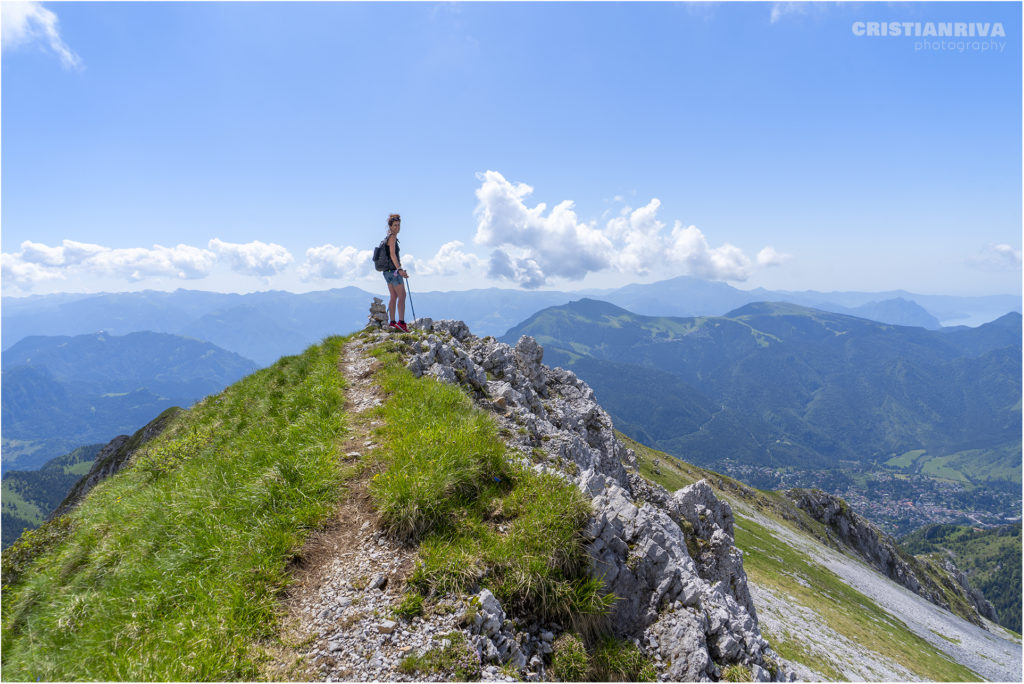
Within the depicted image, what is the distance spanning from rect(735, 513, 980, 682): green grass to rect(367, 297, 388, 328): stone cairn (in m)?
34.3

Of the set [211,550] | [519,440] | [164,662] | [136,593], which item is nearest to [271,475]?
[211,550]

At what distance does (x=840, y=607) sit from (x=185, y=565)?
7073 centimetres

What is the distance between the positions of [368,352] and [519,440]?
1178 cm

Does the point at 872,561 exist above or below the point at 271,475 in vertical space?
below

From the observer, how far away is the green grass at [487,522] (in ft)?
26.3

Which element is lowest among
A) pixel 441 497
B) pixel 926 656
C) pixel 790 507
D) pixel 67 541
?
pixel 790 507

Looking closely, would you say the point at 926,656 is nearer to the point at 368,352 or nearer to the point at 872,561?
the point at 368,352

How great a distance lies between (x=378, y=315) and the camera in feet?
97.5

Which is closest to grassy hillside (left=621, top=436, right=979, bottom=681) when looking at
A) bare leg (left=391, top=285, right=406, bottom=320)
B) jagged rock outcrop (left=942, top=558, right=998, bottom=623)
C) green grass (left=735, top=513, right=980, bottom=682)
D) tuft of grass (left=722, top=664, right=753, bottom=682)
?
green grass (left=735, top=513, right=980, bottom=682)

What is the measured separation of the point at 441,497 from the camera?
953 centimetres

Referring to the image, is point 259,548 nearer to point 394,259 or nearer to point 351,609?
point 351,609

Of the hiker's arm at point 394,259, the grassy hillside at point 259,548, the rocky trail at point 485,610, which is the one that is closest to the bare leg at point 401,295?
the hiker's arm at point 394,259

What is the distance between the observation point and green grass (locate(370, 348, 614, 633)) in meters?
8.03

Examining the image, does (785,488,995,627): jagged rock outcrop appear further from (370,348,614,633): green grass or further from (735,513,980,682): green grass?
(370,348,614,633): green grass
